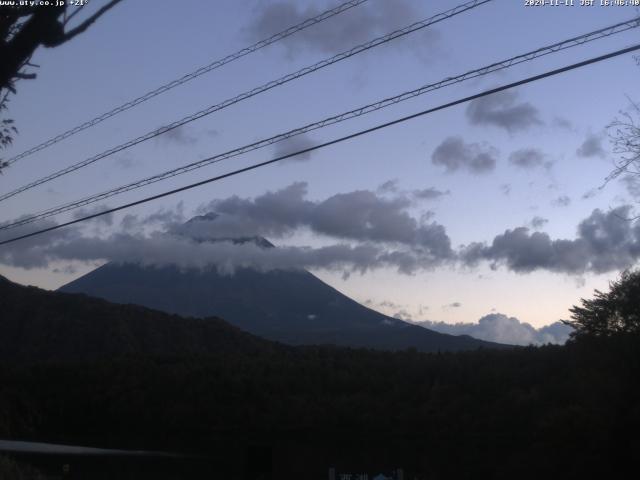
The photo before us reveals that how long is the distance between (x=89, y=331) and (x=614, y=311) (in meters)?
58.8

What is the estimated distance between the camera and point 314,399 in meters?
55.6

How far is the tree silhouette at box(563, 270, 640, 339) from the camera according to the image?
1148 inches

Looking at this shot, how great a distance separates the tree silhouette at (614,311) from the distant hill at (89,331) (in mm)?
46826

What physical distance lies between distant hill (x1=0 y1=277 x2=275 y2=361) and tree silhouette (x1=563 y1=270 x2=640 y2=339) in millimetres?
46826

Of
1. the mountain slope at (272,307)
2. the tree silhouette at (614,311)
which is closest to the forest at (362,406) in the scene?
Answer: the tree silhouette at (614,311)

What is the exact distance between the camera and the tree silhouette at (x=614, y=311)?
95.7ft

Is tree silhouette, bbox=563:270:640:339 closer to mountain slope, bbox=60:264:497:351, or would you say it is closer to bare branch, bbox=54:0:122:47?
bare branch, bbox=54:0:122:47

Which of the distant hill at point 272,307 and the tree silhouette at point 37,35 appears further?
the distant hill at point 272,307

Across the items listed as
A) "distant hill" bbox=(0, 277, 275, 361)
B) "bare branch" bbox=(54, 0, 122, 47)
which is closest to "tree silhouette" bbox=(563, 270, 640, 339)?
"bare branch" bbox=(54, 0, 122, 47)

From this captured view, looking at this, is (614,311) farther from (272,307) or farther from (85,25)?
(272,307)

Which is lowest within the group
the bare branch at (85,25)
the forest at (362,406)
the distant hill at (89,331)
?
the forest at (362,406)

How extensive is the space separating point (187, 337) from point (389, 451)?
141 ft

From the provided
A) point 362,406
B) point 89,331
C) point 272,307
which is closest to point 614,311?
point 362,406

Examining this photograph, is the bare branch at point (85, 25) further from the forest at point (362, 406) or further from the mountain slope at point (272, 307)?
the mountain slope at point (272, 307)
